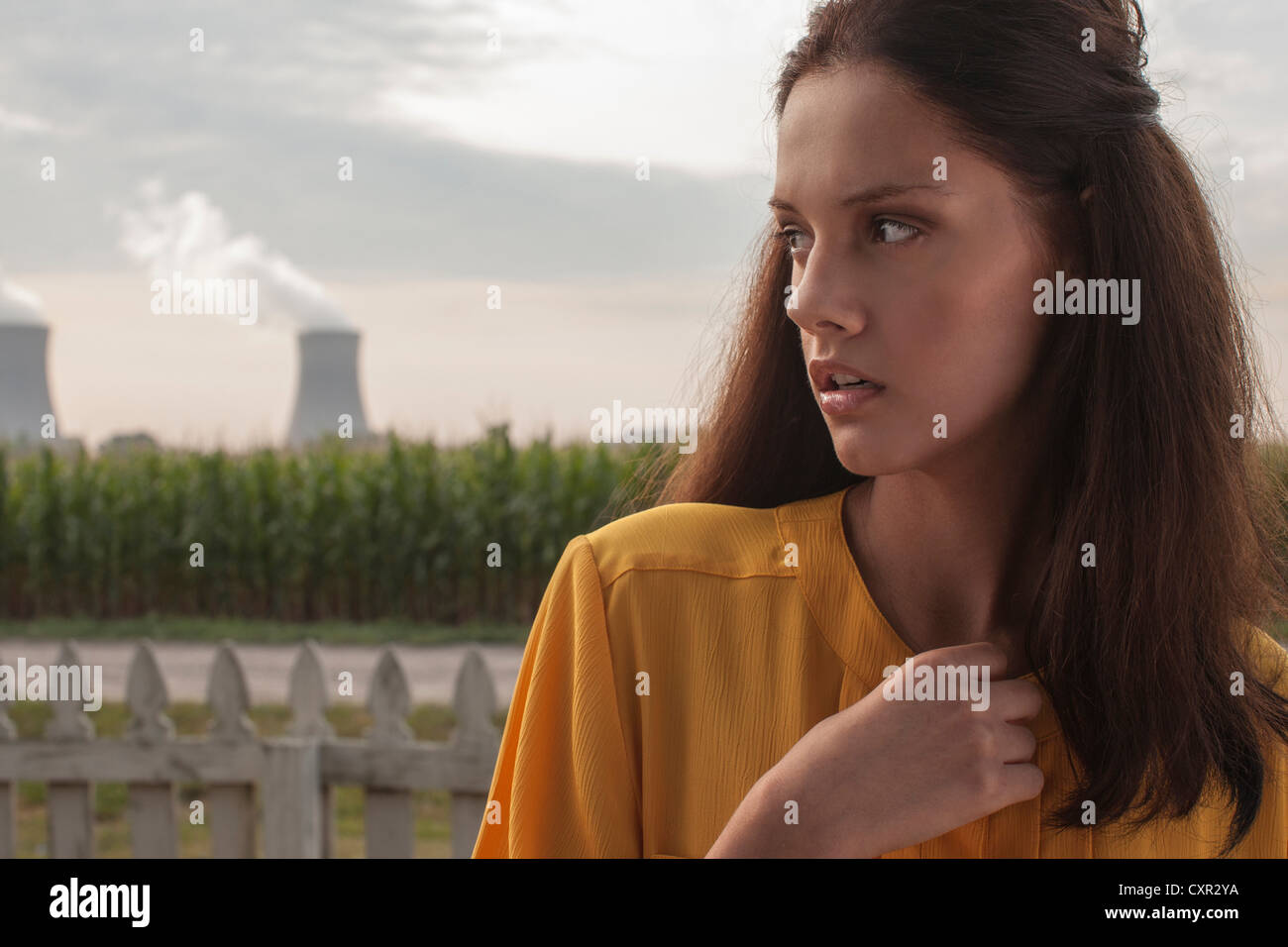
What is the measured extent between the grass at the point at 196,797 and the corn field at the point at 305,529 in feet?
12.4

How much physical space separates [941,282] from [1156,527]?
1.42ft

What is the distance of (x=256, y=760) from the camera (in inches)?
139

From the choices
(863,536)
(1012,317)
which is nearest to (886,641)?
(863,536)

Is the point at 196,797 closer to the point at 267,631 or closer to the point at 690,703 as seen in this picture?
the point at 690,703

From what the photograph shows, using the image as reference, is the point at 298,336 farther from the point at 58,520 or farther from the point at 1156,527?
the point at 1156,527

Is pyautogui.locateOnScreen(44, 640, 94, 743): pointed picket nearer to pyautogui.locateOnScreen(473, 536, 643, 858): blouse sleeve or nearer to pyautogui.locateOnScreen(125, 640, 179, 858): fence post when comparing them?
pyautogui.locateOnScreen(125, 640, 179, 858): fence post

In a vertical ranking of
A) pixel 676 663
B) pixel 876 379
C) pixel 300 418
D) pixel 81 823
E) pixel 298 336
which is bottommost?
pixel 81 823

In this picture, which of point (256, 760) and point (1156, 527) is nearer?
point (1156, 527)

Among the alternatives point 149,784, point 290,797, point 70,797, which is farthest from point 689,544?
point 70,797

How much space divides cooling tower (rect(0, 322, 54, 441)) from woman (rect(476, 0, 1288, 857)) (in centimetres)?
2783

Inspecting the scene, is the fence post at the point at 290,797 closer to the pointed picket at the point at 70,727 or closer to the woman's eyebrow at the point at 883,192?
the pointed picket at the point at 70,727
